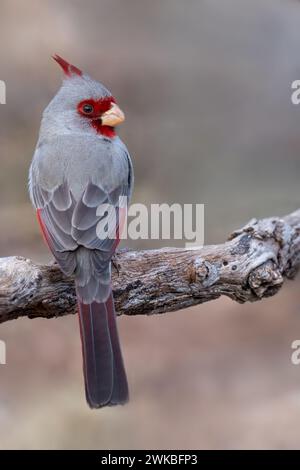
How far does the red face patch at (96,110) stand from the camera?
292cm

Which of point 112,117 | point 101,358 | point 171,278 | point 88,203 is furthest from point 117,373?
point 112,117

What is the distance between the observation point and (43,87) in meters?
4.66

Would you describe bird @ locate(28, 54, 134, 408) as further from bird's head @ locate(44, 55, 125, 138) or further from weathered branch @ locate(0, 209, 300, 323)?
weathered branch @ locate(0, 209, 300, 323)

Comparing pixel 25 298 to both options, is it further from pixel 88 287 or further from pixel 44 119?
pixel 44 119

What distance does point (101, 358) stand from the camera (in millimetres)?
2359

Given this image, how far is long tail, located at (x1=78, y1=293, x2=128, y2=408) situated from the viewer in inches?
92.0

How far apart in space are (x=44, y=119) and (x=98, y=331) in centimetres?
101

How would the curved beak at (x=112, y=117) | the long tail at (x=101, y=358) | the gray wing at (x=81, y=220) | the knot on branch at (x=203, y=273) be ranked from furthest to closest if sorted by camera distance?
the curved beak at (x=112, y=117), the knot on branch at (x=203, y=273), the gray wing at (x=81, y=220), the long tail at (x=101, y=358)

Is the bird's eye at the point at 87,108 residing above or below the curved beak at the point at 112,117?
above

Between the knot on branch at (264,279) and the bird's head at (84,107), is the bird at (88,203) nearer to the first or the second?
the bird's head at (84,107)

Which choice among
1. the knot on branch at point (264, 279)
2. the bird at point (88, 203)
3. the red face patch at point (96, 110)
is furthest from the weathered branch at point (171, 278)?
the red face patch at point (96, 110)

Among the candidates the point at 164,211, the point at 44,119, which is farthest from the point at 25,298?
the point at 164,211

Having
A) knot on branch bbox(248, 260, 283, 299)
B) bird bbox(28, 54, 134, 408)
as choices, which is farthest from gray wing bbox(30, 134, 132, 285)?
knot on branch bbox(248, 260, 283, 299)

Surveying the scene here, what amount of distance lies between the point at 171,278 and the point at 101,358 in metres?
0.46
